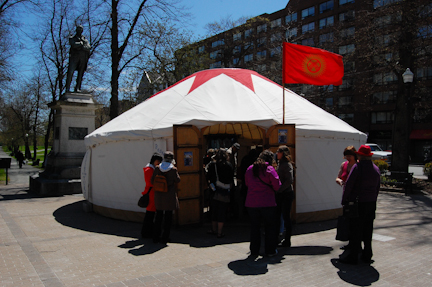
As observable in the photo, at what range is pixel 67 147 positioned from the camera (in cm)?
1323

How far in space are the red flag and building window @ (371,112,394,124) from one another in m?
38.4

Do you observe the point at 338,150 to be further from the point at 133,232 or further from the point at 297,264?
the point at 133,232

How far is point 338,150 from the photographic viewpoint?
8.40 metres

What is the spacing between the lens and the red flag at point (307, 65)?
7.76 metres

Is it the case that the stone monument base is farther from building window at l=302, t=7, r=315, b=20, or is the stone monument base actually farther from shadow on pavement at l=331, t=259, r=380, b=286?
building window at l=302, t=7, r=315, b=20

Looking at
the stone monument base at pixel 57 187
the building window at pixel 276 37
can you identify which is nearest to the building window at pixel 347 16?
the building window at pixel 276 37

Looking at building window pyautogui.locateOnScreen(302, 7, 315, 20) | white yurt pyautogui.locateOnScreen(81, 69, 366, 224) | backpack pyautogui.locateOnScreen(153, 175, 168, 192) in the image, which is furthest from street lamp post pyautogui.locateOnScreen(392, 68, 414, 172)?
building window pyautogui.locateOnScreen(302, 7, 315, 20)

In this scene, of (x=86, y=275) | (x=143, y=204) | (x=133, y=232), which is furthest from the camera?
(x=133, y=232)

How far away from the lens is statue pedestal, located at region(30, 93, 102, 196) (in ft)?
40.9

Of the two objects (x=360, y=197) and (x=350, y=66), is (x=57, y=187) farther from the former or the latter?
(x=350, y=66)

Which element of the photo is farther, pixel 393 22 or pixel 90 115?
pixel 393 22

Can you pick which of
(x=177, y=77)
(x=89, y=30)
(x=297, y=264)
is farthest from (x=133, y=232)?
(x=89, y=30)

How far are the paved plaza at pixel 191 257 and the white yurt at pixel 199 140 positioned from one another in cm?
53

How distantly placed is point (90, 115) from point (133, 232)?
25.7ft
